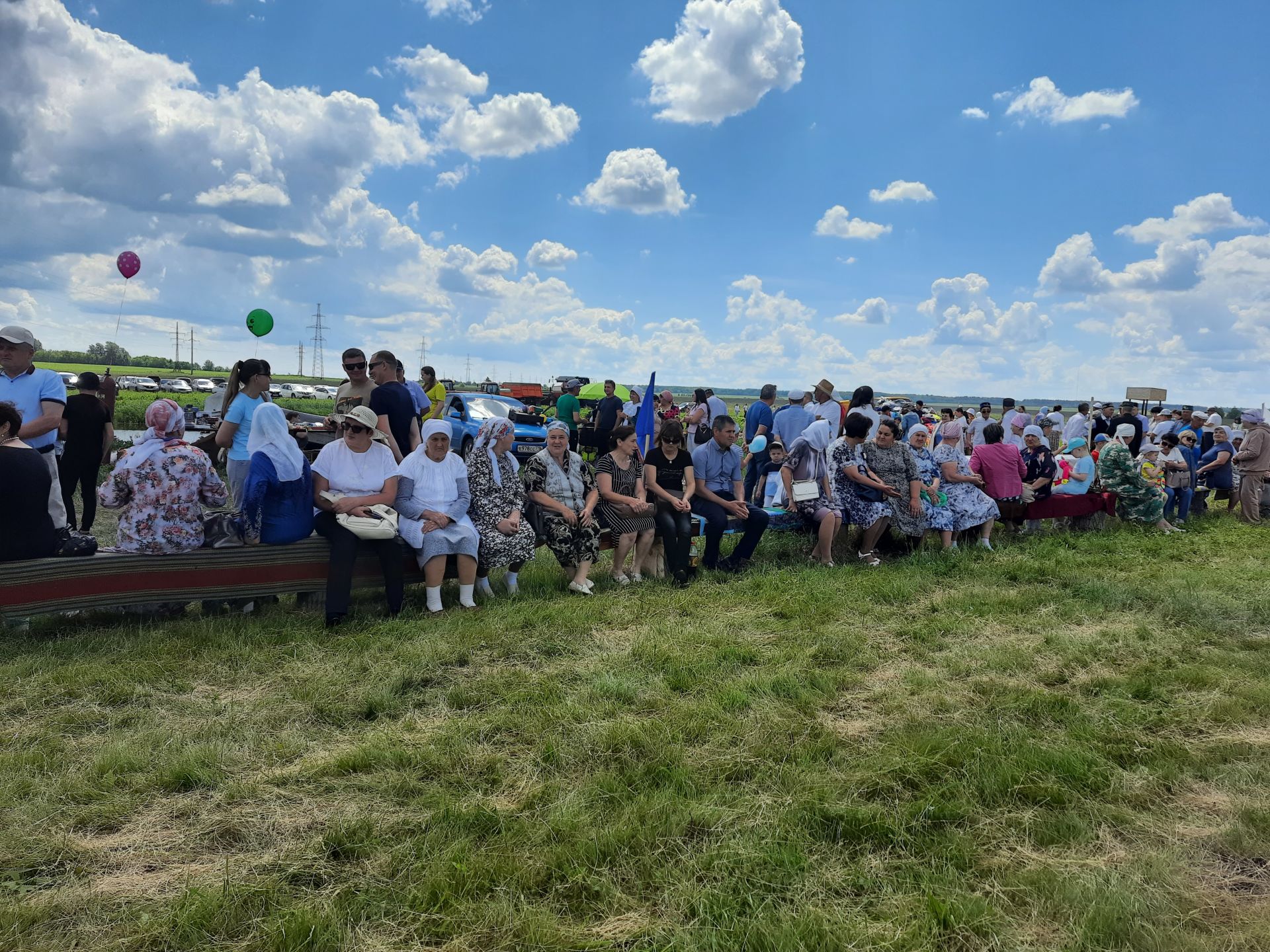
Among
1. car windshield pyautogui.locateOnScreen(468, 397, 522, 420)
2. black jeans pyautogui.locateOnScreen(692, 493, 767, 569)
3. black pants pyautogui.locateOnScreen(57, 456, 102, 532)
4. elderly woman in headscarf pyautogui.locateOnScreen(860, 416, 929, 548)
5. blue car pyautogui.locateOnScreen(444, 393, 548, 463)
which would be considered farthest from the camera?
car windshield pyautogui.locateOnScreen(468, 397, 522, 420)

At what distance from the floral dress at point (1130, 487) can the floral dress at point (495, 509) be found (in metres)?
7.83

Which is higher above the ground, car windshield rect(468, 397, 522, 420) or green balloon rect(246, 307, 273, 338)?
green balloon rect(246, 307, 273, 338)

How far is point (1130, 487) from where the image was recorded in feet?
32.7

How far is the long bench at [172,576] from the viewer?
473 cm

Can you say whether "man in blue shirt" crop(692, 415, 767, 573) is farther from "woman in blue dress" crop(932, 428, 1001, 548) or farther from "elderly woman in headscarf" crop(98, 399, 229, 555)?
"elderly woman in headscarf" crop(98, 399, 229, 555)

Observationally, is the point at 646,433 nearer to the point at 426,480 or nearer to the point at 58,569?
the point at 426,480

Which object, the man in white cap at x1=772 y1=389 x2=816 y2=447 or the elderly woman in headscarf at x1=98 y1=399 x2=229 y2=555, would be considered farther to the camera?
the man in white cap at x1=772 y1=389 x2=816 y2=447

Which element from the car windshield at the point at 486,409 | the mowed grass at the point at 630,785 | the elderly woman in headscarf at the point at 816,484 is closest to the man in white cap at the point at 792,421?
the elderly woman in headscarf at the point at 816,484

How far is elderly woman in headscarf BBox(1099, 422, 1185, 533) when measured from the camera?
992 centimetres

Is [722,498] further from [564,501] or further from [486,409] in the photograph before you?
[486,409]

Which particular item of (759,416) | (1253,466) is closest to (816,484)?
(759,416)

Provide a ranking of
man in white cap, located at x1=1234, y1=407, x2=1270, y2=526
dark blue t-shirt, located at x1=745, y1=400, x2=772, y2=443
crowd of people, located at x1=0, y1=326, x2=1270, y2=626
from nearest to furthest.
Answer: crowd of people, located at x1=0, y1=326, x2=1270, y2=626 < dark blue t-shirt, located at x1=745, y1=400, x2=772, y2=443 < man in white cap, located at x1=1234, y1=407, x2=1270, y2=526

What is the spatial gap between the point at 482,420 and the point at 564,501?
9651 mm

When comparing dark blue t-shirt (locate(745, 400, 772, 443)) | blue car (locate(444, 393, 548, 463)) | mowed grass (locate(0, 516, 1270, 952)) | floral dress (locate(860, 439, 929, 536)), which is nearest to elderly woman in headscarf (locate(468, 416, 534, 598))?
mowed grass (locate(0, 516, 1270, 952))
